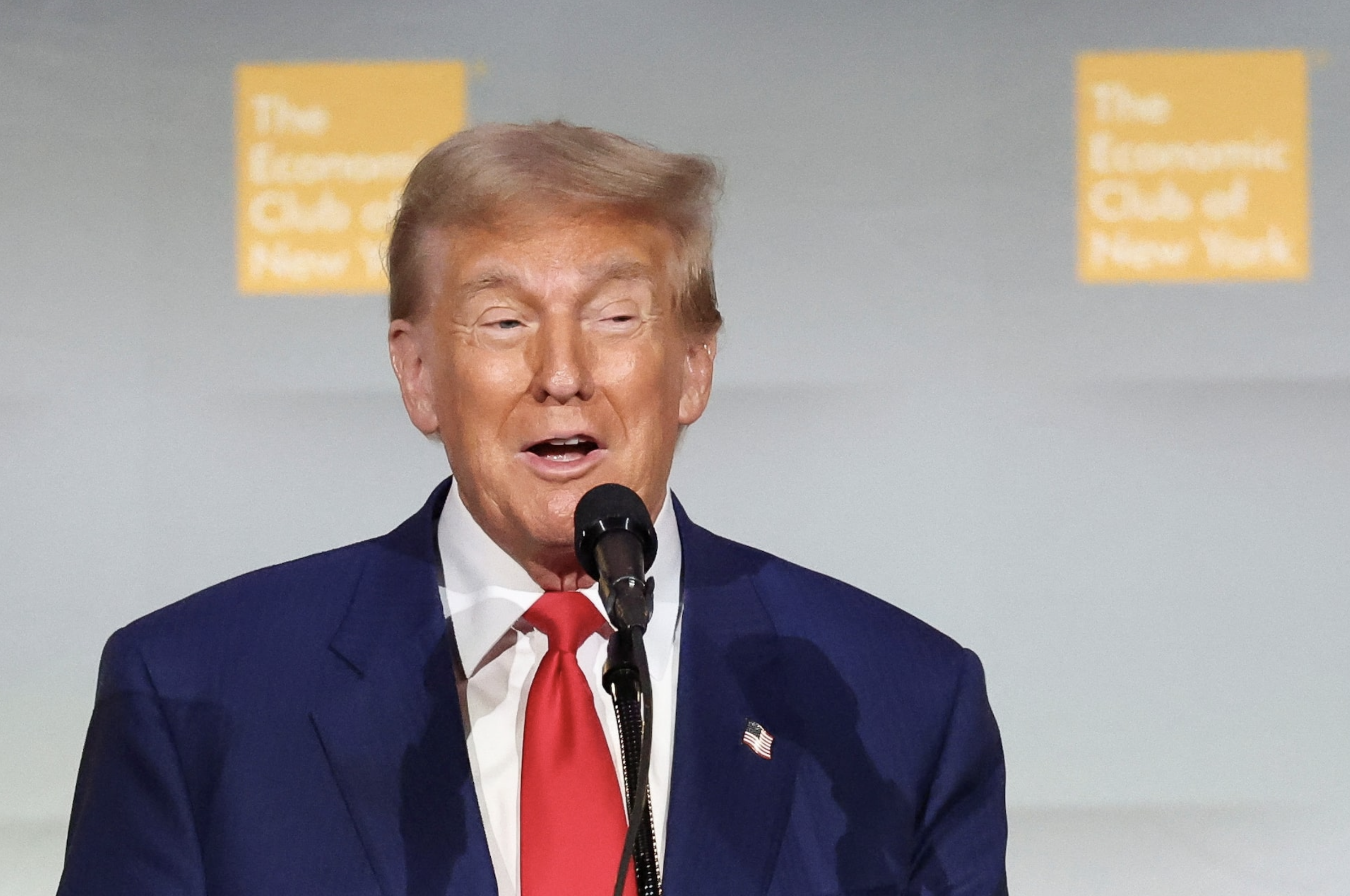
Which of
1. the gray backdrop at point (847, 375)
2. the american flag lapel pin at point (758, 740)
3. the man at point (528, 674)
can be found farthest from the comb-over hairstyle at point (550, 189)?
the gray backdrop at point (847, 375)

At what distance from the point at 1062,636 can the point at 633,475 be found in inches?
69.9

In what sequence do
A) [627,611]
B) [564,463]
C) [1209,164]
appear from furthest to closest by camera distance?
[1209,164], [564,463], [627,611]

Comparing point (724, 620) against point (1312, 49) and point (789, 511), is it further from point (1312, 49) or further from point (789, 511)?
point (1312, 49)

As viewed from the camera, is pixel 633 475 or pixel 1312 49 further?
pixel 1312 49

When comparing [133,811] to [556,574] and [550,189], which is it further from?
[550,189]

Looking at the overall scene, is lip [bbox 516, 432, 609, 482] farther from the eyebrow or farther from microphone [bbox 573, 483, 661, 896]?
microphone [bbox 573, 483, 661, 896]

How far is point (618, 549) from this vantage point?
1.25 meters

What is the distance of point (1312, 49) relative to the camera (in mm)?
3359

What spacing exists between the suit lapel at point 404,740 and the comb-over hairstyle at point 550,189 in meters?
0.37

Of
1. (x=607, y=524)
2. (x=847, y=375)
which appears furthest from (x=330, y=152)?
(x=607, y=524)

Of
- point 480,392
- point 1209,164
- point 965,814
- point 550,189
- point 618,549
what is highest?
point 1209,164

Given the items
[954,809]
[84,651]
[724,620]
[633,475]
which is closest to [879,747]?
[954,809]

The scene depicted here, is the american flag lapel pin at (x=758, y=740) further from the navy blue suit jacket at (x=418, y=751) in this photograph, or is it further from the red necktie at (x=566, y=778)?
the red necktie at (x=566, y=778)

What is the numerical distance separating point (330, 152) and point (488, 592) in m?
1.80
